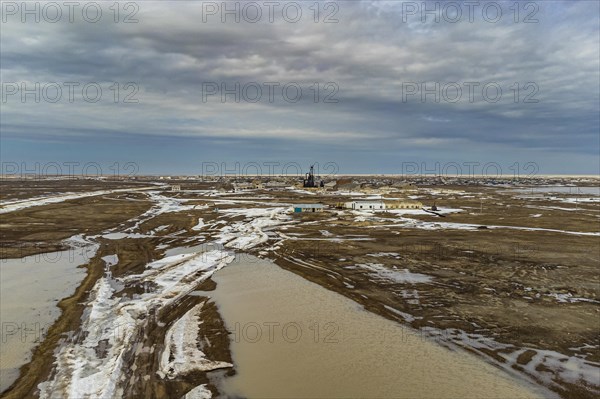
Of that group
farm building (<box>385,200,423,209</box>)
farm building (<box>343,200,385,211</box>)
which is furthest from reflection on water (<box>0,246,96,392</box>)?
farm building (<box>385,200,423,209</box>)

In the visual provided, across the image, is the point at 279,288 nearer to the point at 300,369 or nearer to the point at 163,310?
the point at 163,310

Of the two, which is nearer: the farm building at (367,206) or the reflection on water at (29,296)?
the reflection on water at (29,296)

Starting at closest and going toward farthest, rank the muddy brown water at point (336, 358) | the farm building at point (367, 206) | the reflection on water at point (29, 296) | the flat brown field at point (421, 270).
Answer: the muddy brown water at point (336, 358), the reflection on water at point (29, 296), the flat brown field at point (421, 270), the farm building at point (367, 206)

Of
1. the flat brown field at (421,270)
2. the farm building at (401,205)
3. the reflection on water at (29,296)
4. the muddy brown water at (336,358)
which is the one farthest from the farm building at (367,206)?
the muddy brown water at (336,358)

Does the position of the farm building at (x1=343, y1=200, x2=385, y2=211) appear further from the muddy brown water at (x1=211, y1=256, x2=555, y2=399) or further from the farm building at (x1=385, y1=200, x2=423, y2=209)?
the muddy brown water at (x1=211, y1=256, x2=555, y2=399)

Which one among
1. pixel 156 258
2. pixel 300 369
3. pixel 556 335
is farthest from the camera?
pixel 156 258

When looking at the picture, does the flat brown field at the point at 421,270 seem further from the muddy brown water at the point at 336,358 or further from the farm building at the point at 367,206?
the farm building at the point at 367,206

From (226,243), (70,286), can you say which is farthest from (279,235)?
(70,286)
